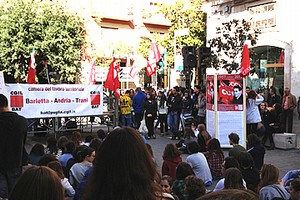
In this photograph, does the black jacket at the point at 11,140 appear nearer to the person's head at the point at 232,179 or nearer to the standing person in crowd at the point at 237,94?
the person's head at the point at 232,179

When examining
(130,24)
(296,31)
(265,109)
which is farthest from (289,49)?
(130,24)

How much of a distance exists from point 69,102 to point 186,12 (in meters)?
19.0

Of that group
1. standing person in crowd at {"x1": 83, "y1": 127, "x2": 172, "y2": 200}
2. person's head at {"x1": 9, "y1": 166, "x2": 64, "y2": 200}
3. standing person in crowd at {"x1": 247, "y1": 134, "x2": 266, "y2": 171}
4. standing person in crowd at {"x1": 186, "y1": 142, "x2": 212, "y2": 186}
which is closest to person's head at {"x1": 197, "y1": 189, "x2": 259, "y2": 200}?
standing person in crowd at {"x1": 83, "y1": 127, "x2": 172, "y2": 200}

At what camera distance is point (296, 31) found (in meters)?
18.1

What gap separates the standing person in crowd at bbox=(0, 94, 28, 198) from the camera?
17.3 feet

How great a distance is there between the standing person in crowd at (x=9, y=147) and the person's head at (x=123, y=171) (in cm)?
337

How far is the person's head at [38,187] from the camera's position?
213 cm

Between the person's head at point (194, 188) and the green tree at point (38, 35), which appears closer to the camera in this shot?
the person's head at point (194, 188)

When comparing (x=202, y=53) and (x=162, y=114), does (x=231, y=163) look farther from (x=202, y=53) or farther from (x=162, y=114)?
(x=162, y=114)

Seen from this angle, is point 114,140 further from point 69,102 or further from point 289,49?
point 289,49

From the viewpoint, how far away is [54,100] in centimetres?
1311

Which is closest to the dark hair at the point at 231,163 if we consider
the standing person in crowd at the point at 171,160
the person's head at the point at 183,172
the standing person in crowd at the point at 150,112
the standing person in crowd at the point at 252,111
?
the person's head at the point at 183,172

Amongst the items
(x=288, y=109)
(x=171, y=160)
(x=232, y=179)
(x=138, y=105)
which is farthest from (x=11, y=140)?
(x=288, y=109)

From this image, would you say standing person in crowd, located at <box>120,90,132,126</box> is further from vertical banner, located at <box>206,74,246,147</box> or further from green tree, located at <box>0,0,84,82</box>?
green tree, located at <box>0,0,84,82</box>
